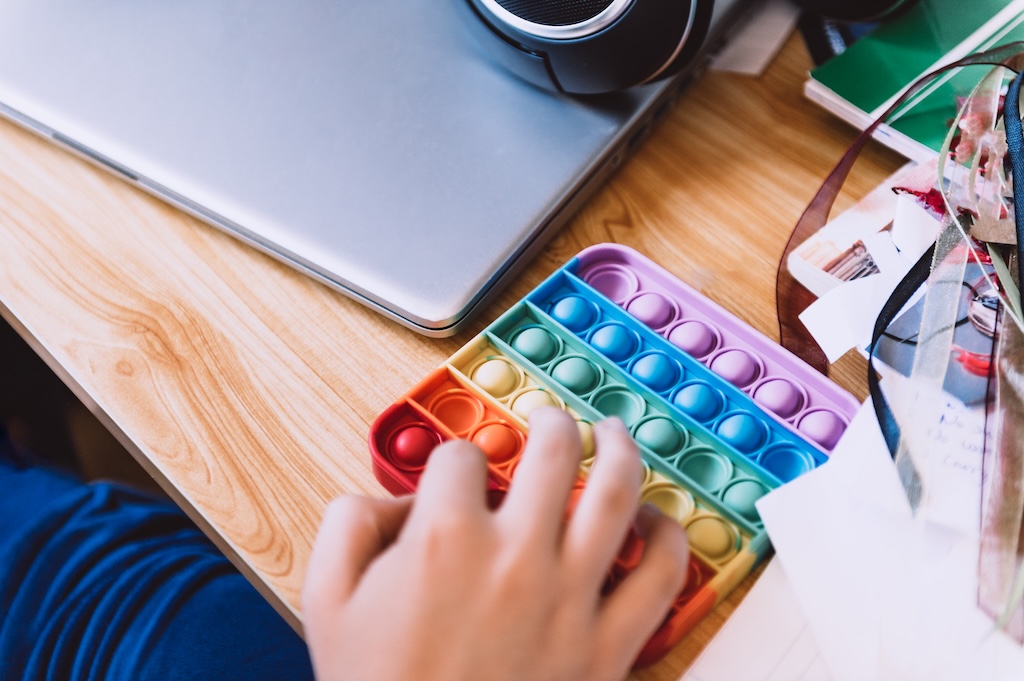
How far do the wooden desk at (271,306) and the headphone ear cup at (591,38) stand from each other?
79 millimetres

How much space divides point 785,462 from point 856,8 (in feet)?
1.20

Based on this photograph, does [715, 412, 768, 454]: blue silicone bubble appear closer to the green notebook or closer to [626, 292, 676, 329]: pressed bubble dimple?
[626, 292, 676, 329]: pressed bubble dimple

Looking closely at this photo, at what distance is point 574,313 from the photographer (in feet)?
1.53

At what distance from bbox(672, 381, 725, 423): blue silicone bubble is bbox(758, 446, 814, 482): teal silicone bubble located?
0.03m

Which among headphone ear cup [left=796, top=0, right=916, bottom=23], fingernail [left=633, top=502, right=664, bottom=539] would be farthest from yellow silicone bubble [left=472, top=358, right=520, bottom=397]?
headphone ear cup [left=796, top=0, right=916, bottom=23]

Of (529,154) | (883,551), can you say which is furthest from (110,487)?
(883,551)

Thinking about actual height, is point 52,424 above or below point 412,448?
below

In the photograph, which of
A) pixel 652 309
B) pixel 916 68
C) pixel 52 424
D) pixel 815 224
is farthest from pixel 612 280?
pixel 52 424

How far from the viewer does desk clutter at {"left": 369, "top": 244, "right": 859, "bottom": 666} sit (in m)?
0.41

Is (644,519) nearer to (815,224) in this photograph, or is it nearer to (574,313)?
(574,313)

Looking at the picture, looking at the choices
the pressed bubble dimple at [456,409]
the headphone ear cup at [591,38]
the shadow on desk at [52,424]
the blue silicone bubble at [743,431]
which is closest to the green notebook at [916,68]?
the headphone ear cup at [591,38]

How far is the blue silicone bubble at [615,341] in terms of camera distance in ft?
1.50

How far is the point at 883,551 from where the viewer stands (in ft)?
1.29

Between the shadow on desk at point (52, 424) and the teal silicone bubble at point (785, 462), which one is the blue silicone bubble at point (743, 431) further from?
the shadow on desk at point (52, 424)
